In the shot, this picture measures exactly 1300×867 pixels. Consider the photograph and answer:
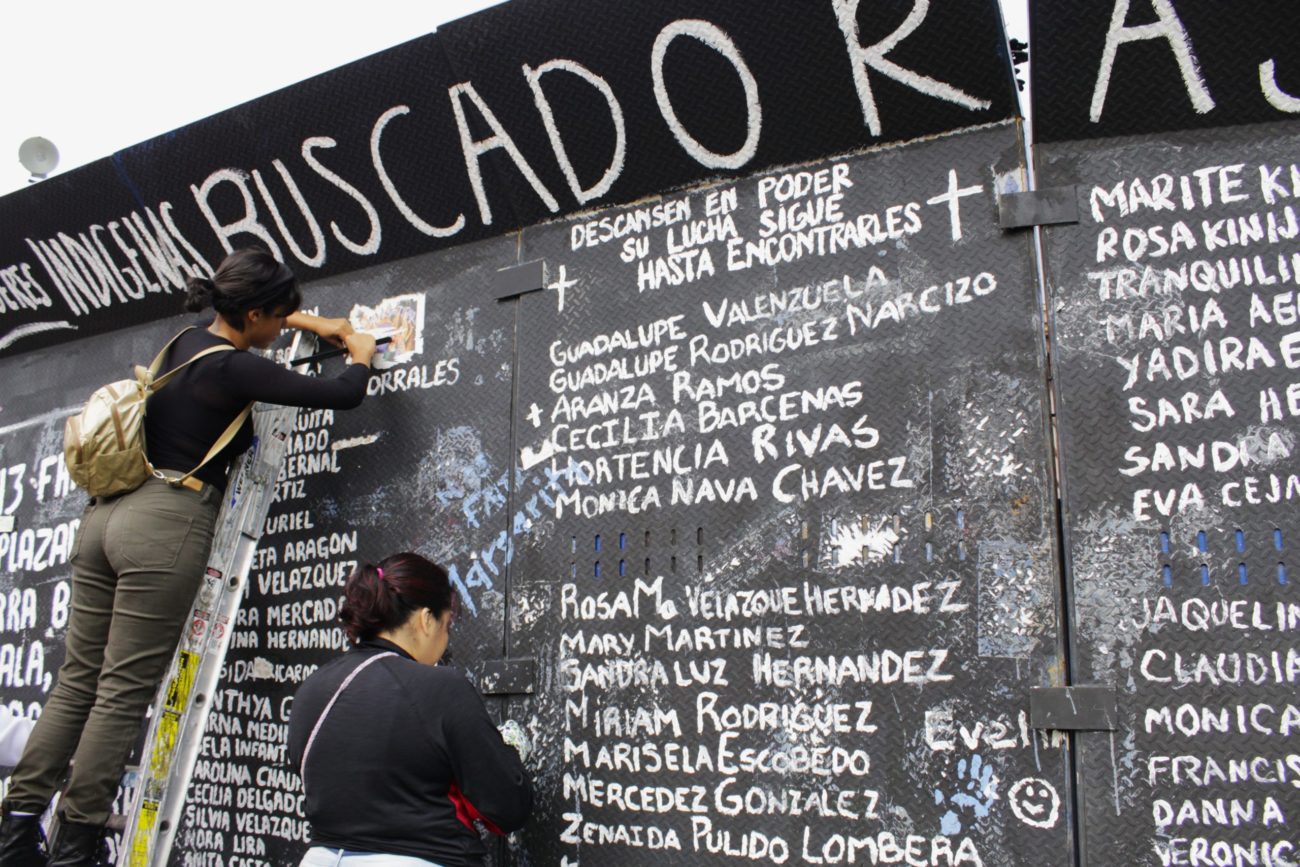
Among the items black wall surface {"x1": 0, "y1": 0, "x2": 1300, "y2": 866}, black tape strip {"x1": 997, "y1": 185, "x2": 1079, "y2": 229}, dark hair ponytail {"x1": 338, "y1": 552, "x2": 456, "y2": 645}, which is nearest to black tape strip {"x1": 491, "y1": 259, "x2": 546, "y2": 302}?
black wall surface {"x1": 0, "y1": 0, "x2": 1300, "y2": 866}

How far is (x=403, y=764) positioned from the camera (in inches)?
115

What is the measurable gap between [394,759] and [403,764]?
3 cm

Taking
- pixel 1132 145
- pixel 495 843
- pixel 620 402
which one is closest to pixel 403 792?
pixel 495 843

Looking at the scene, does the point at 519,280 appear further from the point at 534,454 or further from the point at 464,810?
the point at 464,810

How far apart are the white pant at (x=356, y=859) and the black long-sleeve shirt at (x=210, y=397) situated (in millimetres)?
1450

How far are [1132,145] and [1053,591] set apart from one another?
1243 mm

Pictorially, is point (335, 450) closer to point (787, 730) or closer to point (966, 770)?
point (787, 730)

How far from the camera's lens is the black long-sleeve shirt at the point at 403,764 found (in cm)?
291

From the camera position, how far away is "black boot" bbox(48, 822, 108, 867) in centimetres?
338

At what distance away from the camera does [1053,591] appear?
2959mm

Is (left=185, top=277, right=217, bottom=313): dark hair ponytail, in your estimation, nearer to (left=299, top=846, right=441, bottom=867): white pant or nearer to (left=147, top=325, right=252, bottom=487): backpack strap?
(left=147, top=325, right=252, bottom=487): backpack strap

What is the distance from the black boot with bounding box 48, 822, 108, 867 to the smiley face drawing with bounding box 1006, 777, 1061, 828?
2.60m

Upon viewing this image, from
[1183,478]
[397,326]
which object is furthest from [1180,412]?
[397,326]

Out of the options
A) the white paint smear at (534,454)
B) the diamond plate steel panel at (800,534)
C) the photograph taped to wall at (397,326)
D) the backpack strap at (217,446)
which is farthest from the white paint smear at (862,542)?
the backpack strap at (217,446)
